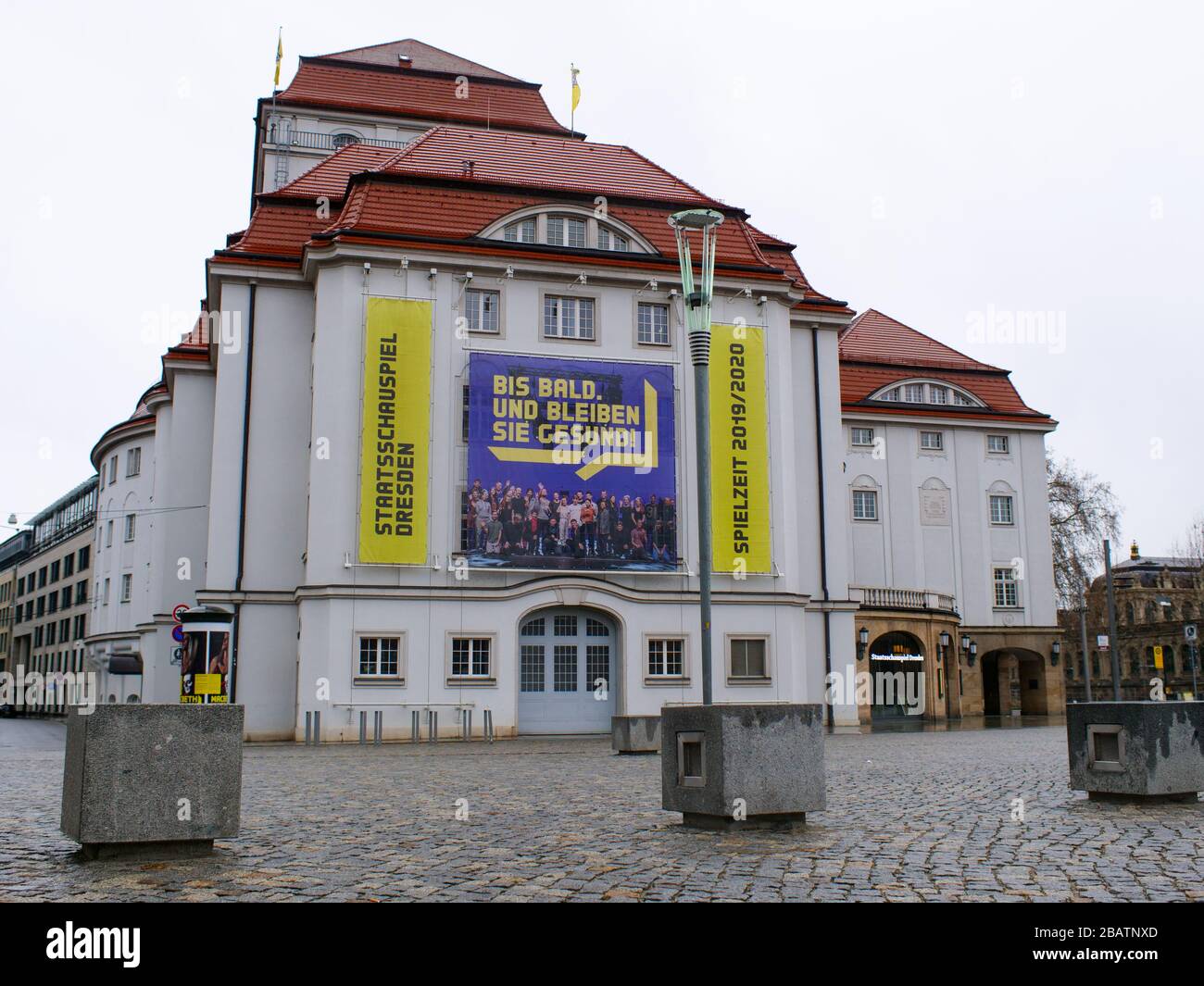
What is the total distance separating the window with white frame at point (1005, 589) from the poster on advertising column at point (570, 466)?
757 inches

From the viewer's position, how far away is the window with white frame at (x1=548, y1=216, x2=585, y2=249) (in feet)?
109

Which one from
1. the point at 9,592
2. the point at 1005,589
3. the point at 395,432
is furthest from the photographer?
the point at 9,592

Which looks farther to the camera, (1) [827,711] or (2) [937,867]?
(1) [827,711]

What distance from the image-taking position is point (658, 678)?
105 ft

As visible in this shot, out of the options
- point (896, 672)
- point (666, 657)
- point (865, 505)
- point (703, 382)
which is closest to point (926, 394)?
point (865, 505)

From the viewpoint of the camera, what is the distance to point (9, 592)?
11450 cm

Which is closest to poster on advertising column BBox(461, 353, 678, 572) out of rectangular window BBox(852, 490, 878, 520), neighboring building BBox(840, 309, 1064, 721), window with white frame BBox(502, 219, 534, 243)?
window with white frame BBox(502, 219, 534, 243)

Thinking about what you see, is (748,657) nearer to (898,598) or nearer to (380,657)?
(380,657)

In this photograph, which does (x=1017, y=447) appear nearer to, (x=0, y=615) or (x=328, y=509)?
(x=328, y=509)

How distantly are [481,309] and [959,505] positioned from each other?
22297 millimetres

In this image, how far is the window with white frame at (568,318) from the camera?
32750 mm

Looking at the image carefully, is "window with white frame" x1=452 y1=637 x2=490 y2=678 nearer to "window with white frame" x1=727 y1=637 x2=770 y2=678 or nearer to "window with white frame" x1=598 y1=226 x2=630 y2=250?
"window with white frame" x1=727 y1=637 x2=770 y2=678
